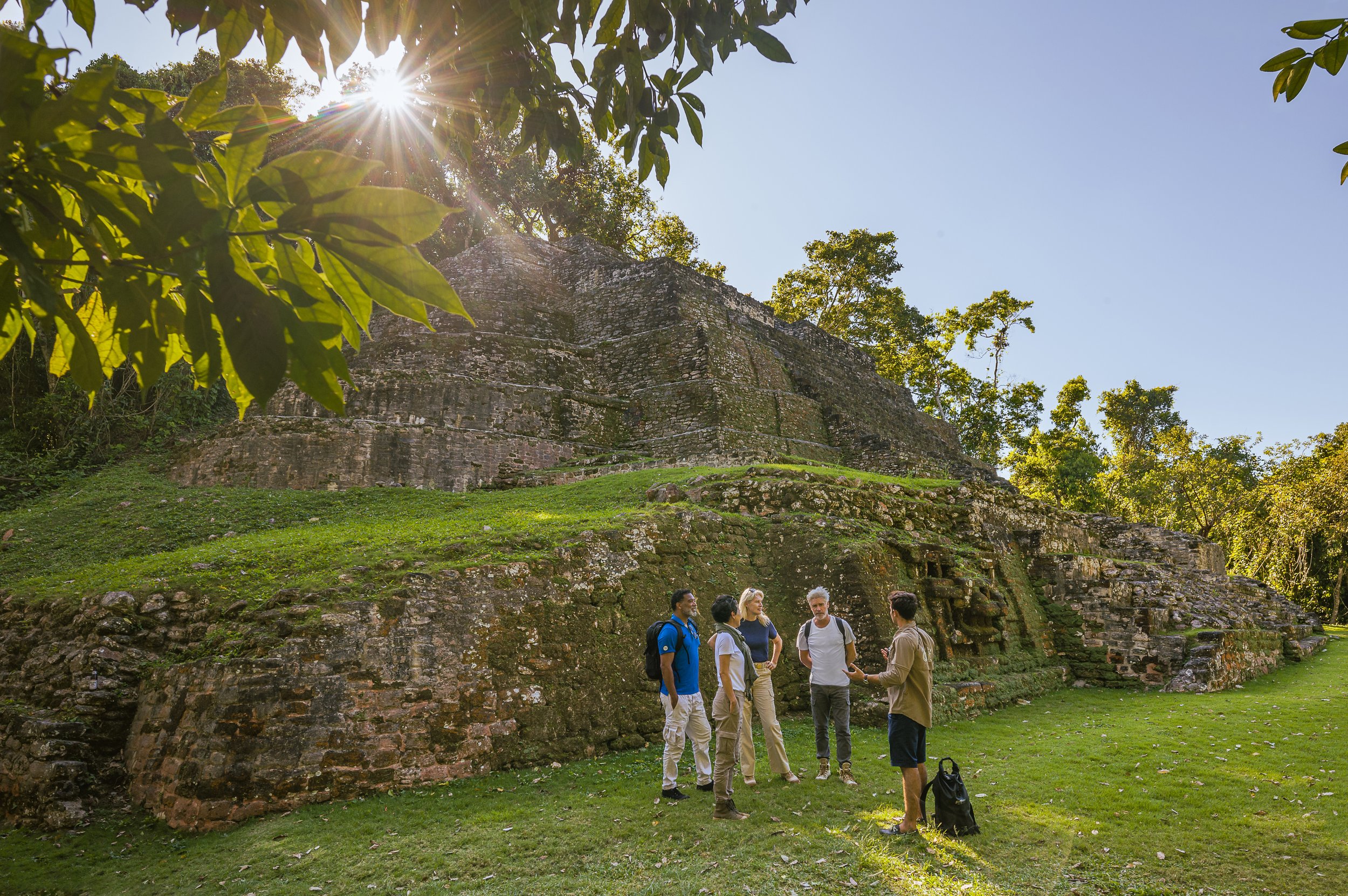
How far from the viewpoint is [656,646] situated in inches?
209

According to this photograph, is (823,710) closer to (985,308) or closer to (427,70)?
(427,70)

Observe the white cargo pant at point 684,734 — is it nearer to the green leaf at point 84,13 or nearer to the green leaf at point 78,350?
the green leaf at point 78,350

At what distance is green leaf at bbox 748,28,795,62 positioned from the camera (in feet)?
6.35

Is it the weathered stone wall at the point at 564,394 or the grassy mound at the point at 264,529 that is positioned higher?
the weathered stone wall at the point at 564,394

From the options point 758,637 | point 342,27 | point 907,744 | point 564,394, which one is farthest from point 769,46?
point 564,394

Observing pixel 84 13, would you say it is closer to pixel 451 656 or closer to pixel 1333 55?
pixel 1333 55

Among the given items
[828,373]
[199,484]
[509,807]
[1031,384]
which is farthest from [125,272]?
[1031,384]

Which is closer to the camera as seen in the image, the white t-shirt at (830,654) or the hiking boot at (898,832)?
the hiking boot at (898,832)

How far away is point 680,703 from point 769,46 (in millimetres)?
4332

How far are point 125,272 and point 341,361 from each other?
37cm

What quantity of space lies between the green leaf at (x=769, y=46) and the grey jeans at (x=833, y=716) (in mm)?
4878

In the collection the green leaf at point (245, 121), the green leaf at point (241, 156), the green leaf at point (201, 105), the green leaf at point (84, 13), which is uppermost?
the green leaf at point (84, 13)

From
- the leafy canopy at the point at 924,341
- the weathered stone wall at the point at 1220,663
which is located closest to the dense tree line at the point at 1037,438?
the leafy canopy at the point at 924,341

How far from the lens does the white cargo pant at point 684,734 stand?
5066 mm
